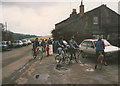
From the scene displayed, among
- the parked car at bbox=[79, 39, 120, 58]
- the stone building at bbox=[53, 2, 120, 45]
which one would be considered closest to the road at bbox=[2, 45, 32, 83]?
the parked car at bbox=[79, 39, 120, 58]

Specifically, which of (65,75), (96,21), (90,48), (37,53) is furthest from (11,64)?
(96,21)

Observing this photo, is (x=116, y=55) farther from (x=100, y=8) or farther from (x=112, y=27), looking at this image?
(x=100, y=8)

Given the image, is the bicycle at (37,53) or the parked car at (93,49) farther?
the bicycle at (37,53)

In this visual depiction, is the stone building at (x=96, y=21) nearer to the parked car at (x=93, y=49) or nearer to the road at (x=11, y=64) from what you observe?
the road at (x=11, y=64)

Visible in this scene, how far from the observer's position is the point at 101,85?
4977 millimetres

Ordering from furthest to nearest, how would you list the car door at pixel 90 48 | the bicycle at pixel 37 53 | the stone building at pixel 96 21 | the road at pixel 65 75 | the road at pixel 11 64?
1. the stone building at pixel 96 21
2. the bicycle at pixel 37 53
3. the car door at pixel 90 48
4. the road at pixel 11 64
5. the road at pixel 65 75

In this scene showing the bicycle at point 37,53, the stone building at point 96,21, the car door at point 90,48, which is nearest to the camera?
A: the car door at point 90,48

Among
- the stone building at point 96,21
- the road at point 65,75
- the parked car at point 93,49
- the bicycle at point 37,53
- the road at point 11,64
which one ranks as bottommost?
the road at point 11,64

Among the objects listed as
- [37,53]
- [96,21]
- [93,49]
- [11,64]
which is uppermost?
[96,21]

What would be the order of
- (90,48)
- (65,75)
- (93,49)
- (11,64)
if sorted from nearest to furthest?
(65,75)
(11,64)
(93,49)
(90,48)

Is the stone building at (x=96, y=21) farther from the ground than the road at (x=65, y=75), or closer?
farther from the ground

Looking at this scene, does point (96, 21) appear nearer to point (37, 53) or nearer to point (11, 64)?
point (37, 53)

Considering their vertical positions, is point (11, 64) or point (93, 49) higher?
point (93, 49)

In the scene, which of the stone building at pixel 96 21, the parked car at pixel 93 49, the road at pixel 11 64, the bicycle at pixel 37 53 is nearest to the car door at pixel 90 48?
the parked car at pixel 93 49
